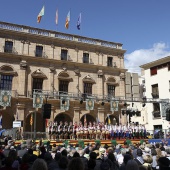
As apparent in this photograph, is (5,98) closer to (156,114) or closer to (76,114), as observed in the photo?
(76,114)

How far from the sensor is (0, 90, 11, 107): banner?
2739 centimetres

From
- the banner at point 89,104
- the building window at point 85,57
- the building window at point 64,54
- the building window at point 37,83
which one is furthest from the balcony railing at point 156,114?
the building window at point 37,83

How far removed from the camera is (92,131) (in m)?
27.1

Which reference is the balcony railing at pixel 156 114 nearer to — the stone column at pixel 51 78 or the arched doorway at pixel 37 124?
the stone column at pixel 51 78

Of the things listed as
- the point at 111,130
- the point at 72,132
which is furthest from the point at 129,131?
the point at 72,132

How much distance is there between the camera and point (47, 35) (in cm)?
3291

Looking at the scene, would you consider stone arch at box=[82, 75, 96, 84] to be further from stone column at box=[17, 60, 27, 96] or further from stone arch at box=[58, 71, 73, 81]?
stone column at box=[17, 60, 27, 96]

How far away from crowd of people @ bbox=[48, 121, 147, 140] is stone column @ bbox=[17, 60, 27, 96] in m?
6.45

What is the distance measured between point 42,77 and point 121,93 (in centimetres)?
1273

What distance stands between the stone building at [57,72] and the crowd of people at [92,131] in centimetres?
340

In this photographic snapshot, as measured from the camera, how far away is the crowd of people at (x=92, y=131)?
84.2 feet

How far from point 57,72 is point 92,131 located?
10217mm

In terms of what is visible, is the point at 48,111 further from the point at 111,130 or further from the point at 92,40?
the point at 92,40

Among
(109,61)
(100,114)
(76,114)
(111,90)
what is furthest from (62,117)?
(109,61)
